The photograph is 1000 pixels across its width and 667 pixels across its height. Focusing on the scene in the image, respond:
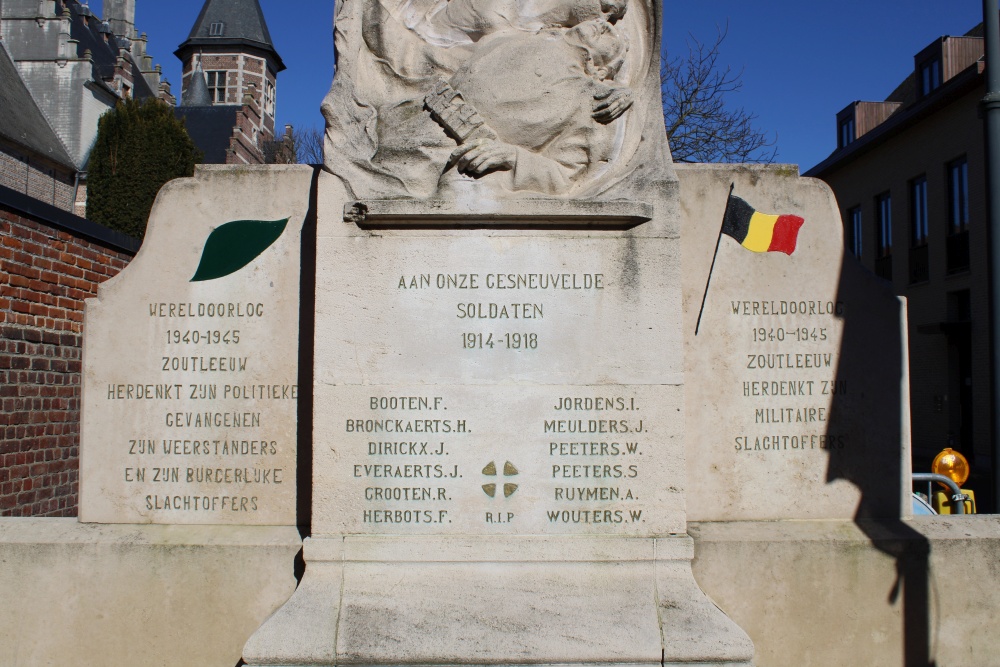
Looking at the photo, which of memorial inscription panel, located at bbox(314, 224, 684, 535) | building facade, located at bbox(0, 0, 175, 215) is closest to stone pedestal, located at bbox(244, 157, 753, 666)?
memorial inscription panel, located at bbox(314, 224, 684, 535)

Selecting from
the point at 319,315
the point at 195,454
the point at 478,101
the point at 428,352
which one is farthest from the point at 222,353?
the point at 478,101

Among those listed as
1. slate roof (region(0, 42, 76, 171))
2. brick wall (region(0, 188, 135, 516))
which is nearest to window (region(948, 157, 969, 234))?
brick wall (region(0, 188, 135, 516))

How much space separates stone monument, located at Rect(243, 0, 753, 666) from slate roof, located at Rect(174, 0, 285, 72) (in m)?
75.6

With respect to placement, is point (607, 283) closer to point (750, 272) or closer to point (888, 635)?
point (750, 272)

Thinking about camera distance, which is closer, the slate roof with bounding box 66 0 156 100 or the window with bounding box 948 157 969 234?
the window with bounding box 948 157 969 234

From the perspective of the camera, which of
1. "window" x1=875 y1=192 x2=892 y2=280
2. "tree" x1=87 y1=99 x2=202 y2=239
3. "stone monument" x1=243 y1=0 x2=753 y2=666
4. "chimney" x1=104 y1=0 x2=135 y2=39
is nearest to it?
"stone monument" x1=243 y1=0 x2=753 y2=666

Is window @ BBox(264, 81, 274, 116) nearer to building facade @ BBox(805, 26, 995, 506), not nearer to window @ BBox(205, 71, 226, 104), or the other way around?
window @ BBox(205, 71, 226, 104)

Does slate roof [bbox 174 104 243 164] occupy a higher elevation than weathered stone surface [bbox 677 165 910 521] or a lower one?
higher

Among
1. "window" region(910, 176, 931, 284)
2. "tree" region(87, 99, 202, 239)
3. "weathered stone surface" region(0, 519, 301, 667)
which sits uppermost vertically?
"tree" region(87, 99, 202, 239)

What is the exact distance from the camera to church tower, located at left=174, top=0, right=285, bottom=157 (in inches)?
2884

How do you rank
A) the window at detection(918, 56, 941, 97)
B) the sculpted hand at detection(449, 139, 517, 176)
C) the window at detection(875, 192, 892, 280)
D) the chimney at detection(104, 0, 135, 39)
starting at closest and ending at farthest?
the sculpted hand at detection(449, 139, 517, 176), the window at detection(918, 56, 941, 97), the window at detection(875, 192, 892, 280), the chimney at detection(104, 0, 135, 39)

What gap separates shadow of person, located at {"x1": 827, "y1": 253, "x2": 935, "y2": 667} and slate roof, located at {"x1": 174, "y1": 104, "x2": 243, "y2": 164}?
5370cm

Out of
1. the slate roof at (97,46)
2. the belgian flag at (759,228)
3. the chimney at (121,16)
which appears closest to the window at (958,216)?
the belgian flag at (759,228)

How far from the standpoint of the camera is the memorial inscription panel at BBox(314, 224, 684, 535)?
4.39m
